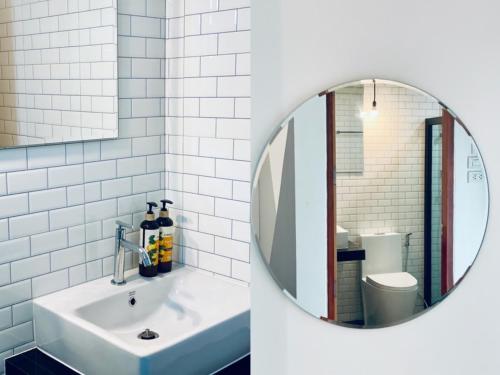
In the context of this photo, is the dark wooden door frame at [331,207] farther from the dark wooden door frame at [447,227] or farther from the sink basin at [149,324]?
the sink basin at [149,324]

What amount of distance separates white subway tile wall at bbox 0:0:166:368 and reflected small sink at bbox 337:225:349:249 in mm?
931

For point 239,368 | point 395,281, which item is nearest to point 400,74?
point 395,281

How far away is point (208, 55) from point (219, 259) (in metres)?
0.70

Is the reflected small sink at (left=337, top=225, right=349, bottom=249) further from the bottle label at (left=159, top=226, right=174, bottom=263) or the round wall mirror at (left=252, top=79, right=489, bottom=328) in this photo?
the bottle label at (left=159, top=226, right=174, bottom=263)

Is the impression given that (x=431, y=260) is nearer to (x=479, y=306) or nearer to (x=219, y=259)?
(x=479, y=306)

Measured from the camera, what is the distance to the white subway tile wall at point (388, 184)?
1.24 meters

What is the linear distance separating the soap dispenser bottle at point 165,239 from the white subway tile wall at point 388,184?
852 mm

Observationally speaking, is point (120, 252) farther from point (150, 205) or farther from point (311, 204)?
point (311, 204)

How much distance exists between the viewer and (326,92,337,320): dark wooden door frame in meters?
1.24

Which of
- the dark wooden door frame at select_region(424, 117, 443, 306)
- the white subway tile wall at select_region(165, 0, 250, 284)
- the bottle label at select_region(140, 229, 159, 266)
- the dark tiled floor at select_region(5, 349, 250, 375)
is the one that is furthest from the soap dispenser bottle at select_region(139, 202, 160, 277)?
the dark wooden door frame at select_region(424, 117, 443, 306)

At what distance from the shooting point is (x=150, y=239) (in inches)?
76.1

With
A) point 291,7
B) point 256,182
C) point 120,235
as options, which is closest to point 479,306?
point 256,182

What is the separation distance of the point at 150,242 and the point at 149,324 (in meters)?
0.28

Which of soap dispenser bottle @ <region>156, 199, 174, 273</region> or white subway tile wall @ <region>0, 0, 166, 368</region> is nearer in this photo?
white subway tile wall @ <region>0, 0, 166, 368</region>
